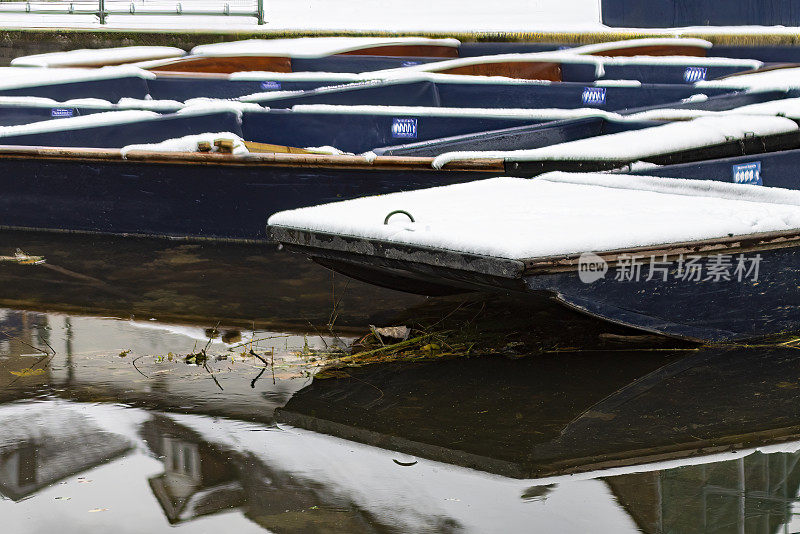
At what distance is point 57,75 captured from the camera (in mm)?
10055

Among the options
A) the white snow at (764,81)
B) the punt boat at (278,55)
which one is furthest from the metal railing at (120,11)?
the white snow at (764,81)

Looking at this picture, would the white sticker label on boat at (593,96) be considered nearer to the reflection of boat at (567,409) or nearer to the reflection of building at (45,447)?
the reflection of boat at (567,409)

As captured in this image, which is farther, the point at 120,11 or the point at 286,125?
the point at 120,11

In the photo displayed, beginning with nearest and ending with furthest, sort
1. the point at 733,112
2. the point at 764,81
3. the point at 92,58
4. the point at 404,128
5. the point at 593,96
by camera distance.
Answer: the point at 733,112, the point at 404,128, the point at 764,81, the point at 593,96, the point at 92,58

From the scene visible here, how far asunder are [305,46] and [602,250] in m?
8.82

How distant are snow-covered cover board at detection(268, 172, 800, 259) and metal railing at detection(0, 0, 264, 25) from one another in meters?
11.0

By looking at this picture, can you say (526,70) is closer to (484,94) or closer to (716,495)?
(484,94)

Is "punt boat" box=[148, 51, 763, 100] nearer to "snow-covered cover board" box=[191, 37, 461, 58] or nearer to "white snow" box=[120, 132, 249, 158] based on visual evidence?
"snow-covered cover board" box=[191, 37, 461, 58]

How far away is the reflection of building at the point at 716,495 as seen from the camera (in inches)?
114

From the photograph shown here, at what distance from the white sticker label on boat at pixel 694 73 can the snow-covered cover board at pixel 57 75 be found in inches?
202

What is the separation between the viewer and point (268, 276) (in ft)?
19.6

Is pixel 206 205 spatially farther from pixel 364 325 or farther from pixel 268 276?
pixel 364 325

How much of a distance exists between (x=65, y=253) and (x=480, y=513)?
14.5ft

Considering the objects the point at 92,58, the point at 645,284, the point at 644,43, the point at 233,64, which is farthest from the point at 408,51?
the point at 645,284
